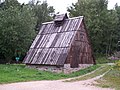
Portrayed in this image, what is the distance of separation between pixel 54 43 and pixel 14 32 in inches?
401

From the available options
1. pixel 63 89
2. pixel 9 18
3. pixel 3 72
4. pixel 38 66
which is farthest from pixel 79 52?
pixel 63 89

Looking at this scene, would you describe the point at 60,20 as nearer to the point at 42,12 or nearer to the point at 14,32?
the point at 14,32

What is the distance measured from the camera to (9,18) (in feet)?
160

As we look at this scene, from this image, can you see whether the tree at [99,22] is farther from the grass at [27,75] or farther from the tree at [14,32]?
the grass at [27,75]

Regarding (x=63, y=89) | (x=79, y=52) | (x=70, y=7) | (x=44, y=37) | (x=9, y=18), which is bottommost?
(x=63, y=89)

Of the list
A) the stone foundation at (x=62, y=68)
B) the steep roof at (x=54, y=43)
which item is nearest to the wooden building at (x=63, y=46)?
the steep roof at (x=54, y=43)

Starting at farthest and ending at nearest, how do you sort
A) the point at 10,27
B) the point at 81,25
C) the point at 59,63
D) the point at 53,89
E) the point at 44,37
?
1. the point at 10,27
2. the point at 44,37
3. the point at 81,25
4. the point at 59,63
5. the point at 53,89

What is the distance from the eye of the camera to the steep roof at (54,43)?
1505 inches

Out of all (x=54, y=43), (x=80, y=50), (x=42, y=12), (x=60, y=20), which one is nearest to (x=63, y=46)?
(x=54, y=43)

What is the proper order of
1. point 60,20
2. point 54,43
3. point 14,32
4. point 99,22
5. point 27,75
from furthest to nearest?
point 99,22 < point 14,32 < point 60,20 < point 54,43 < point 27,75

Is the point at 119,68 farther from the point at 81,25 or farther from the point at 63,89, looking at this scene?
the point at 63,89

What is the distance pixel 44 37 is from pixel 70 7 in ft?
105

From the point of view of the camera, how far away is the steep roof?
38.2 metres

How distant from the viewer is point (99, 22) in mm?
63219
